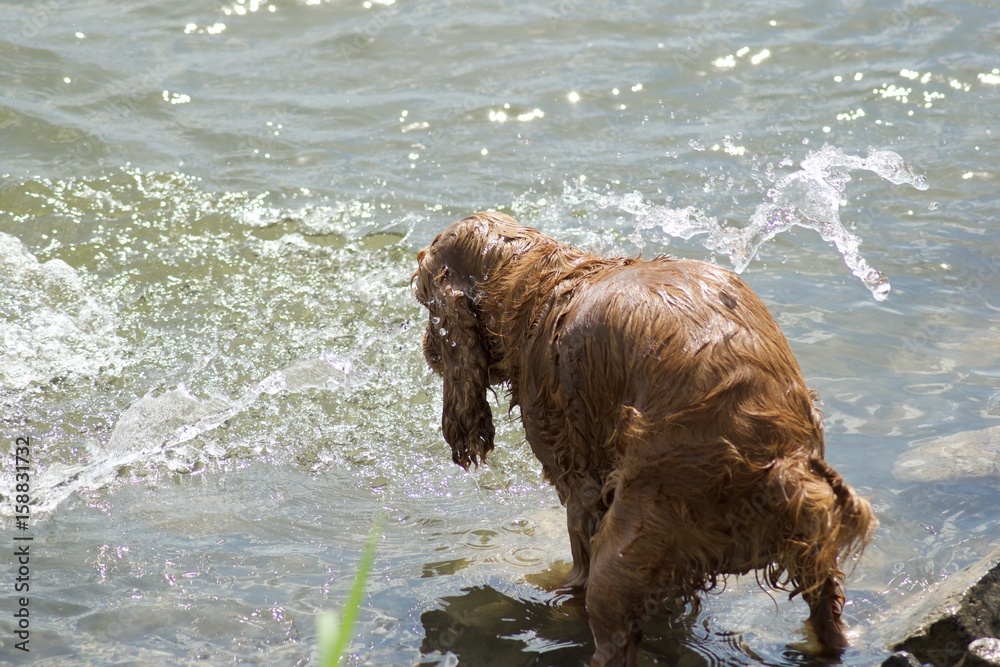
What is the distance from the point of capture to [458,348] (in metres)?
4.25

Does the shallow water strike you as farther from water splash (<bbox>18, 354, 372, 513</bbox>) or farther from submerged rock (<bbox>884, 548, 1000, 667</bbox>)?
submerged rock (<bbox>884, 548, 1000, 667</bbox>)

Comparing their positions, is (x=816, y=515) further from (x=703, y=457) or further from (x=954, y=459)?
(x=954, y=459)

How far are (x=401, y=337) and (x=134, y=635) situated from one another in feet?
9.76

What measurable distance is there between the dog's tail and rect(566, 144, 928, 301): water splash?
11.7 ft

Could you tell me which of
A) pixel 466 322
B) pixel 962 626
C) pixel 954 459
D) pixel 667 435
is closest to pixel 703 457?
pixel 667 435

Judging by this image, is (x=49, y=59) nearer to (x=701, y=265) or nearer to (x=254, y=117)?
(x=254, y=117)

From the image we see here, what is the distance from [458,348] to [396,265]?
3262 mm

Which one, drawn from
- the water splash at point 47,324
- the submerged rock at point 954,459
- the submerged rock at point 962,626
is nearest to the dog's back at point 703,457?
the submerged rock at point 962,626

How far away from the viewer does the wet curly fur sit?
3.19m

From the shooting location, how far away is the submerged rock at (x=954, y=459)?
4.93 meters

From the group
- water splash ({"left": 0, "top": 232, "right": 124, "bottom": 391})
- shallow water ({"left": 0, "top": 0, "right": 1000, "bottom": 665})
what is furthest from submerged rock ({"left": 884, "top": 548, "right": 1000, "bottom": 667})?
water splash ({"left": 0, "top": 232, "right": 124, "bottom": 391})

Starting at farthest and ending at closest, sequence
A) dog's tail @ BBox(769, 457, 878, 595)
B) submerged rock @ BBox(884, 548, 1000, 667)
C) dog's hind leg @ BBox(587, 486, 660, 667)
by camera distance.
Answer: submerged rock @ BBox(884, 548, 1000, 667)
dog's hind leg @ BBox(587, 486, 660, 667)
dog's tail @ BBox(769, 457, 878, 595)

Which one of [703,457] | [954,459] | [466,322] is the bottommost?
[954,459]

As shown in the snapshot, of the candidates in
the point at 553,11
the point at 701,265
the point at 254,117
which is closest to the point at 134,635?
the point at 701,265
